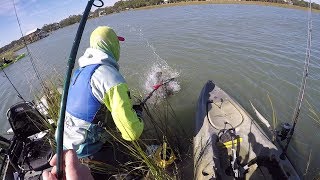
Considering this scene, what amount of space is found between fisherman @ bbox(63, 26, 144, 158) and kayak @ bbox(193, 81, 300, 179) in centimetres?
162

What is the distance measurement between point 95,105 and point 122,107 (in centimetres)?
41

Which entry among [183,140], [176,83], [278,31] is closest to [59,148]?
[183,140]

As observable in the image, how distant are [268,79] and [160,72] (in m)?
3.33

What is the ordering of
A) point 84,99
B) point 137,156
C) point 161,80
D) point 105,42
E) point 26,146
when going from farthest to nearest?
point 161,80
point 26,146
point 105,42
point 137,156
point 84,99

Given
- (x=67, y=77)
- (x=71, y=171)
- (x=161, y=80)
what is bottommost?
(x=161, y=80)

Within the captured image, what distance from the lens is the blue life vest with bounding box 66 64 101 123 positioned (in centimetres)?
375

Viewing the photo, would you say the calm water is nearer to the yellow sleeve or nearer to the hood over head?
the hood over head

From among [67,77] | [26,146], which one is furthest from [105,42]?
[67,77]

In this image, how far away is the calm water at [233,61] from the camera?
7914 millimetres

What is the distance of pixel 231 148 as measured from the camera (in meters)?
5.34

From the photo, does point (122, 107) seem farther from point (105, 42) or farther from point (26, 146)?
point (26, 146)

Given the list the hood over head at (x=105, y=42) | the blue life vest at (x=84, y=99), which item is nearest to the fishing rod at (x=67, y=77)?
the blue life vest at (x=84, y=99)

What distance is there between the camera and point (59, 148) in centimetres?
150

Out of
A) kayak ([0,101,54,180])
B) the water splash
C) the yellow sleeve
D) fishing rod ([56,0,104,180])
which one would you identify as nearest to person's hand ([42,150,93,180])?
fishing rod ([56,0,104,180])
